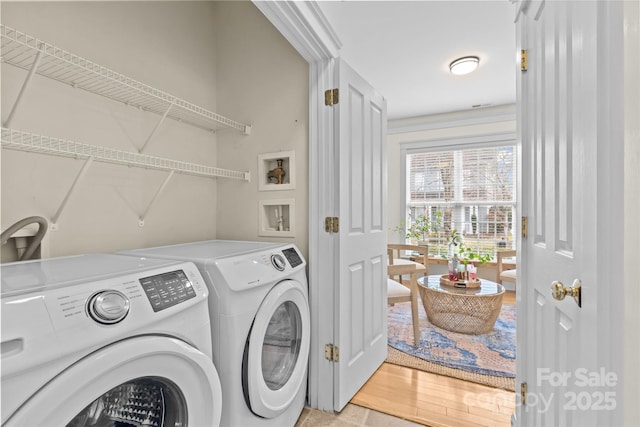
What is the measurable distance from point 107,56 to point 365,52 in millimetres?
1911

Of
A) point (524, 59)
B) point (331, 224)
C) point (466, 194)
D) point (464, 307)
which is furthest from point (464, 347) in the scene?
point (466, 194)

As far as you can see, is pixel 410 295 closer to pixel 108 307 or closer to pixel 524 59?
pixel 524 59

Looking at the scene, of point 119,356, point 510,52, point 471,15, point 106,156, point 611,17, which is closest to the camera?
point 611,17

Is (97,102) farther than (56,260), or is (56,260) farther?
(97,102)

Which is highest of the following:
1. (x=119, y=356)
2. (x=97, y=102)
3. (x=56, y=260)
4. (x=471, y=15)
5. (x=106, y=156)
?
(x=471, y=15)

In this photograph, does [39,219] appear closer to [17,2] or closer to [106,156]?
[106,156]

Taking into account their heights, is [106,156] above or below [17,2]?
below

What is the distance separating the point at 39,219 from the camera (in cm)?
119

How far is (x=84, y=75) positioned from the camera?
Result: 1360 millimetres

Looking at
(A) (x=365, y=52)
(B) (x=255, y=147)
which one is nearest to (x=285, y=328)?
(B) (x=255, y=147)

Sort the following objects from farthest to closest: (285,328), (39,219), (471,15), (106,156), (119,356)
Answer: (471,15), (285,328), (106,156), (39,219), (119,356)

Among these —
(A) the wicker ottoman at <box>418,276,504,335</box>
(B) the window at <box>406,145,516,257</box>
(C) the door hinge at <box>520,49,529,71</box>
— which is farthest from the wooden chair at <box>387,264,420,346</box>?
(B) the window at <box>406,145,516,257</box>

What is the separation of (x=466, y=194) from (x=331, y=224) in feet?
11.1

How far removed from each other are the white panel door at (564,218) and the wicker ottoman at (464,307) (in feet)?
4.37
